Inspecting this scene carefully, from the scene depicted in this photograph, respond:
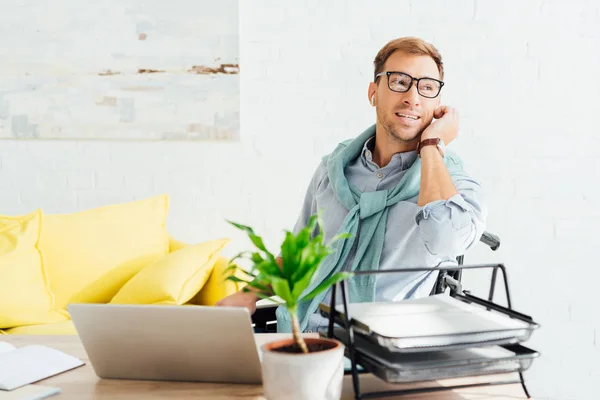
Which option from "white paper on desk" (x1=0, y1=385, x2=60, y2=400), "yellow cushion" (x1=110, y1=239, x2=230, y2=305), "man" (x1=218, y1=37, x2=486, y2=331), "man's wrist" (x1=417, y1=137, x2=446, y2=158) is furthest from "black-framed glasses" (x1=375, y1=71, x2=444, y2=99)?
"white paper on desk" (x1=0, y1=385, x2=60, y2=400)

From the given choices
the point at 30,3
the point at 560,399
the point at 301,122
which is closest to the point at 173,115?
the point at 301,122

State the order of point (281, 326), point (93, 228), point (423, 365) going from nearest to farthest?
point (423, 365), point (281, 326), point (93, 228)

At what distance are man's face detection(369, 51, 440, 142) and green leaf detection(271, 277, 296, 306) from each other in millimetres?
1062

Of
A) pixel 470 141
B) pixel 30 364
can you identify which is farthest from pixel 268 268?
pixel 470 141

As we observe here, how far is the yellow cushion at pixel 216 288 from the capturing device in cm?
248

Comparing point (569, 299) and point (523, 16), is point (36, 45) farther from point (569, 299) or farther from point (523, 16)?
point (569, 299)

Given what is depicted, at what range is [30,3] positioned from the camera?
10.3 ft

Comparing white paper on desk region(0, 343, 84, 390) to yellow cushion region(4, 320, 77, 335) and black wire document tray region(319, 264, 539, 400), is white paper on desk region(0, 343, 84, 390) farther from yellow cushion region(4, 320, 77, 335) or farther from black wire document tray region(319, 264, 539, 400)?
yellow cushion region(4, 320, 77, 335)

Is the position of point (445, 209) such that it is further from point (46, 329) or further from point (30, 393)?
point (46, 329)

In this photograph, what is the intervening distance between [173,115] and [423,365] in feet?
7.59

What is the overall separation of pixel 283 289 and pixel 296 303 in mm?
45

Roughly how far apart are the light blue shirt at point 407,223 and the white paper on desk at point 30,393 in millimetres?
796

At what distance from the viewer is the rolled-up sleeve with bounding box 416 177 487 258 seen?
5.38ft

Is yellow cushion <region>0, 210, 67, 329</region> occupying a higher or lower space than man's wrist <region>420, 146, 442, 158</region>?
lower
